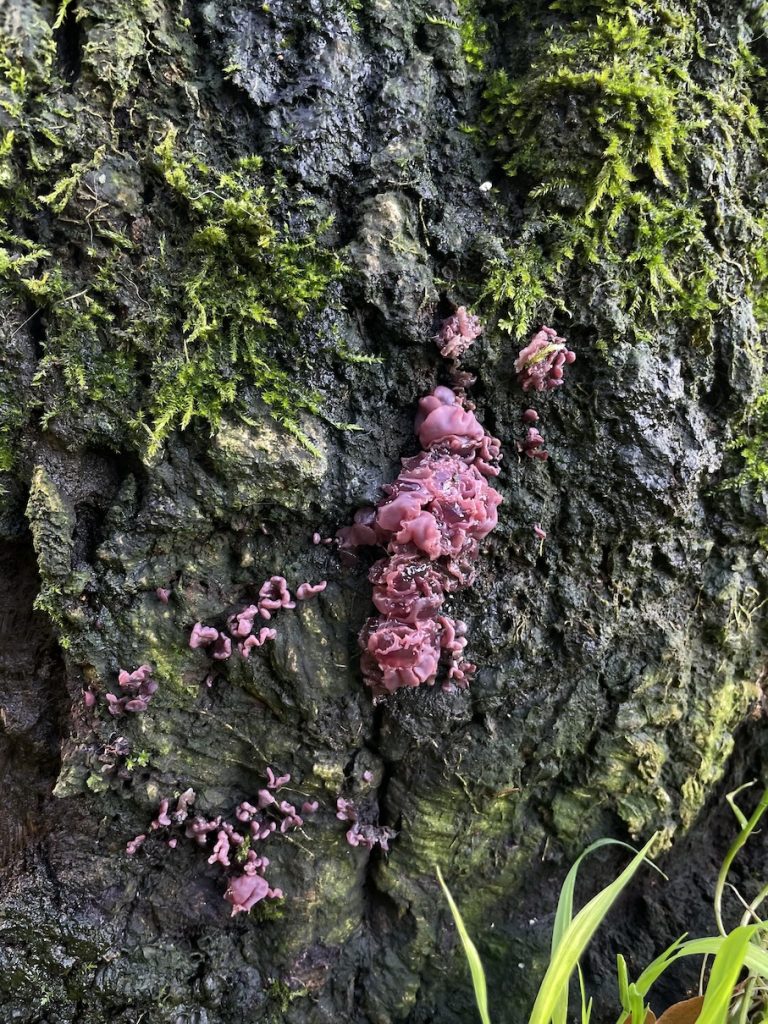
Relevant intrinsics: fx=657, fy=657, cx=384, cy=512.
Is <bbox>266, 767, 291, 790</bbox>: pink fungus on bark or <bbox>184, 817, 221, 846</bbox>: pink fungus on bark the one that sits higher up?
<bbox>266, 767, 291, 790</bbox>: pink fungus on bark

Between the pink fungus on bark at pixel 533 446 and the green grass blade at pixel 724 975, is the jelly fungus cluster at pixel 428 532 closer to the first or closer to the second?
the pink fungus on bark at pixel 533 446

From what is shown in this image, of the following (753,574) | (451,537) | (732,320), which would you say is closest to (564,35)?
(732,320)

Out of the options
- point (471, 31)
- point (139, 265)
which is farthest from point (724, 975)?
point (471, 31)

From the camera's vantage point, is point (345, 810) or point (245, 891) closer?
point (245, 891)

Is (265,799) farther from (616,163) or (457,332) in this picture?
(616,163)

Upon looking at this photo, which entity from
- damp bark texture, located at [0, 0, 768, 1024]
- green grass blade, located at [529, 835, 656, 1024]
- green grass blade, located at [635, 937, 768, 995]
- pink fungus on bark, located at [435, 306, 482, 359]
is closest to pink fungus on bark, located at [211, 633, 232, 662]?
damp bark texture, located at [0, 0, 768, 1024]

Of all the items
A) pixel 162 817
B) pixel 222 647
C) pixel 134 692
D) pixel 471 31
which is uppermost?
pixel 471 31

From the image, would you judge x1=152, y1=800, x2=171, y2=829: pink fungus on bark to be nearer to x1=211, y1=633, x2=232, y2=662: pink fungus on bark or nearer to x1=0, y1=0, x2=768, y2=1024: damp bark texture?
x1=0, y1=0, x2=768, y2=1024: damp bark texture

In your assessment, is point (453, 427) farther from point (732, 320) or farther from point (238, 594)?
point (732, 320)
